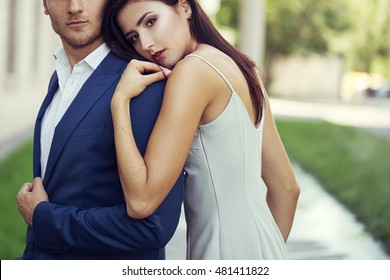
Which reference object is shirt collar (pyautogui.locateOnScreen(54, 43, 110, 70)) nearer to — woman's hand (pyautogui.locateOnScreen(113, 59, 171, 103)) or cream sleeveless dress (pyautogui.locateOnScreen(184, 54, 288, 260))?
woman's hand (pyautogui.locateOnScreen(113, 59, 171, 103))

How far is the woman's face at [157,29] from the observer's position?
6.68ft

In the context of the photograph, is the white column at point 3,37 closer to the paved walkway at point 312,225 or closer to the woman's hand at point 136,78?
the paved walkway at point 312,225

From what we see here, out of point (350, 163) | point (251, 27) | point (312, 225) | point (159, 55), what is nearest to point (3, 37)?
Answer: point (251, 27)

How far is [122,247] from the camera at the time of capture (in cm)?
191

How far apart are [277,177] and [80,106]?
660 mm

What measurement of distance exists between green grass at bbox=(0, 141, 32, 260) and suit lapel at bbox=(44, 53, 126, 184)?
3.22 m

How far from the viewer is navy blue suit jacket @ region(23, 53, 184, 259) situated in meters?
1.90

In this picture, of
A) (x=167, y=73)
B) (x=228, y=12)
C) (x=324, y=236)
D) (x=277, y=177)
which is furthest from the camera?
(x=228, y=12)

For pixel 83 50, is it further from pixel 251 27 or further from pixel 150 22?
pixel 251 27

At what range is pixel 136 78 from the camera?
1944 millimetres

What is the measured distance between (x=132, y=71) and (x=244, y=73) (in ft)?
1.01

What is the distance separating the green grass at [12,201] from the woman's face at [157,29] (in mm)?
3206

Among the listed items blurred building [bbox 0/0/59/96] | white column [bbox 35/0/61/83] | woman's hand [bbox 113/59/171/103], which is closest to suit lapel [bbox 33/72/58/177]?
woman's hand [bbox 113/59/171/103]
